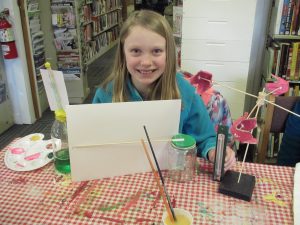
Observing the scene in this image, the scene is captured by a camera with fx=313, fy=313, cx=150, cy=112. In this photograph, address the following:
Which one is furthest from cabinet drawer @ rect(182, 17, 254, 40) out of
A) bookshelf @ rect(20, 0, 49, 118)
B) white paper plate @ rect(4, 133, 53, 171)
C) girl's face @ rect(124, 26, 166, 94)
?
white paper plate @ rect(4, 133, 53, 171)

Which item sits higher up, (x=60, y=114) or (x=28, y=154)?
(x=60, y=114)

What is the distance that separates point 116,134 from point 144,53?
33 centimetres

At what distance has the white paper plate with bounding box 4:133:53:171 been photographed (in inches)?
41.1

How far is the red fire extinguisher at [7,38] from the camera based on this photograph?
2604 mm

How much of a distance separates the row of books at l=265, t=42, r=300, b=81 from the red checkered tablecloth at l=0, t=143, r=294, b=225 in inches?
62.8

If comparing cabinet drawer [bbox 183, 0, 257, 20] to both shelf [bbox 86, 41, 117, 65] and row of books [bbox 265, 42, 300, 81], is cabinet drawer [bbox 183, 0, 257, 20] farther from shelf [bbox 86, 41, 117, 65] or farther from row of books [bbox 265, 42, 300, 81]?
shelf [bbox 86, 41, 117, 65]

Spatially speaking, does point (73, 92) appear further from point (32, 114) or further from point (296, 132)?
point (296, 132)

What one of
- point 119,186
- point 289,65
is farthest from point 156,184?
point 289,65

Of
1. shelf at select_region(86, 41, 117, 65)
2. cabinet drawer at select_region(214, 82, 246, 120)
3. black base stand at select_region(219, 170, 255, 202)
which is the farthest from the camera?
shelf at select_region(86, 41, 117, 65)

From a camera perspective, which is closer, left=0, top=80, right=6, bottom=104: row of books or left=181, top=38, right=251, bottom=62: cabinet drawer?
left=181, top=38, right=251, bottom=62: cabinet drawer

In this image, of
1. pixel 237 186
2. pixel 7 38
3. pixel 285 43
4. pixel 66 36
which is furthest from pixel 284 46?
pixel 7 38

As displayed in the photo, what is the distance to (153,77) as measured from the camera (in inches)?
46.1

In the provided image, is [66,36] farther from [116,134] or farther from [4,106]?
[116,134]

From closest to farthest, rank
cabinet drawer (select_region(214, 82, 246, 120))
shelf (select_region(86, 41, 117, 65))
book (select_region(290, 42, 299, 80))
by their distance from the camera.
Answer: book (select_region(290, 42, 299, 80)) < cabinet drawer (select_region(214, 82, 246, 120)) < shelf (select_region(86, 41, 117, 65))
